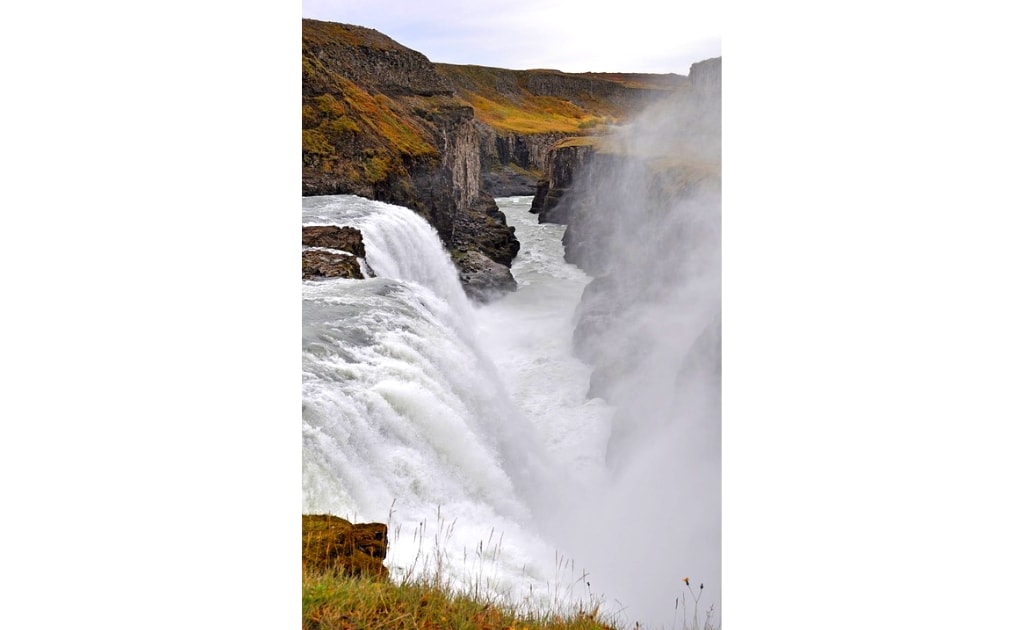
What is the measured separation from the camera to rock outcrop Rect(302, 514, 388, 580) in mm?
2609

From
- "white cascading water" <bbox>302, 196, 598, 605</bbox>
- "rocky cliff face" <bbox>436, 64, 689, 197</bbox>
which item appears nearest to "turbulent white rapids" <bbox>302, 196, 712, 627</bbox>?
"white cascading water" <bbox>302, 196, 598, 605</bbox>

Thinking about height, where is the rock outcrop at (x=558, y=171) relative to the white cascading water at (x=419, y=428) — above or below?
above

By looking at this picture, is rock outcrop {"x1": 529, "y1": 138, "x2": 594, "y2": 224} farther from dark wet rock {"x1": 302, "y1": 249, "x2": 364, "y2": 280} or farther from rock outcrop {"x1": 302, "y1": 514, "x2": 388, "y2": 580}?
rock outcrop {"x1": 302, "y1": 514, "x2": 388, "y2": 580}

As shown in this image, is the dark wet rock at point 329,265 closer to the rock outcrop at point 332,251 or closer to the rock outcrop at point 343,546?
the rock outcrop at point 332,251

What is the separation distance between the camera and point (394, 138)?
6.09 meters

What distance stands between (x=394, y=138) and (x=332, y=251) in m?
1.19

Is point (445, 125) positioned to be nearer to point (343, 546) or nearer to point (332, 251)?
point (332, 251)

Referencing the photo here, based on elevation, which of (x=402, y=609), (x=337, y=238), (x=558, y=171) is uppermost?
(x=558, y=171)

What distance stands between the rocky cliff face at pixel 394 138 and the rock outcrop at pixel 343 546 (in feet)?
6.86

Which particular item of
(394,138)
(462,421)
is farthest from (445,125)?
(462,421)

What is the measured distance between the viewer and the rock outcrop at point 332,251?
5.11 meters

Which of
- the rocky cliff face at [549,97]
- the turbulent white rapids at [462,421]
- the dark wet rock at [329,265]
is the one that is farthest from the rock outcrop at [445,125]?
the dark wet rock at [329,265]
